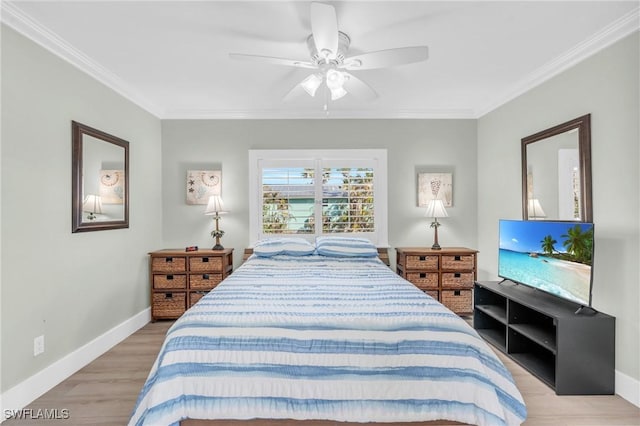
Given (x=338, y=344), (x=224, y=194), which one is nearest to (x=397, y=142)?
(x=224, y=194)

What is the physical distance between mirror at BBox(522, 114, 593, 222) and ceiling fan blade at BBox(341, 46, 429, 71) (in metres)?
1.48

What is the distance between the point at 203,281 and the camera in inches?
145

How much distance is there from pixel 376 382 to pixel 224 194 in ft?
10.2

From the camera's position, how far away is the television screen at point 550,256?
7.46 ft

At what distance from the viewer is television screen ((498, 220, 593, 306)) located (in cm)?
227

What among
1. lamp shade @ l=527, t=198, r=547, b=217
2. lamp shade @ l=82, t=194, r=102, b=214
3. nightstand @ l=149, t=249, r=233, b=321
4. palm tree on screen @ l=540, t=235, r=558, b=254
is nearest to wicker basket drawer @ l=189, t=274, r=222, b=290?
nightstand @ l=149, t=249, r=233, b=321

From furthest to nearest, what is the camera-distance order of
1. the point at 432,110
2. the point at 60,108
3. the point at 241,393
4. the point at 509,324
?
1. the point at 432,110
2. the point at 509,324
3. the point at 60,108
4. the point at 241,393

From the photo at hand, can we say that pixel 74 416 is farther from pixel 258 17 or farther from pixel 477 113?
pixel 477 113

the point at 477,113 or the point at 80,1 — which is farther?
the point at 477,113

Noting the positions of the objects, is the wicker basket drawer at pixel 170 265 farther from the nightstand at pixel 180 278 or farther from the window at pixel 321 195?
the window at pixel 321 195

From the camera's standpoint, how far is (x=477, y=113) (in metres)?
4.09

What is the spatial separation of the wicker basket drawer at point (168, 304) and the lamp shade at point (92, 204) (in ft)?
4.09

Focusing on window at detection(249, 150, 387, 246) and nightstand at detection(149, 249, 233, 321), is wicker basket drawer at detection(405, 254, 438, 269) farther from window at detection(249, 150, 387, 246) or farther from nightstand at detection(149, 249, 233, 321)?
nightstand at detection(149, 249, 233, 321)

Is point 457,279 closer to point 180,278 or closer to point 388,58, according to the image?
point 388,58
